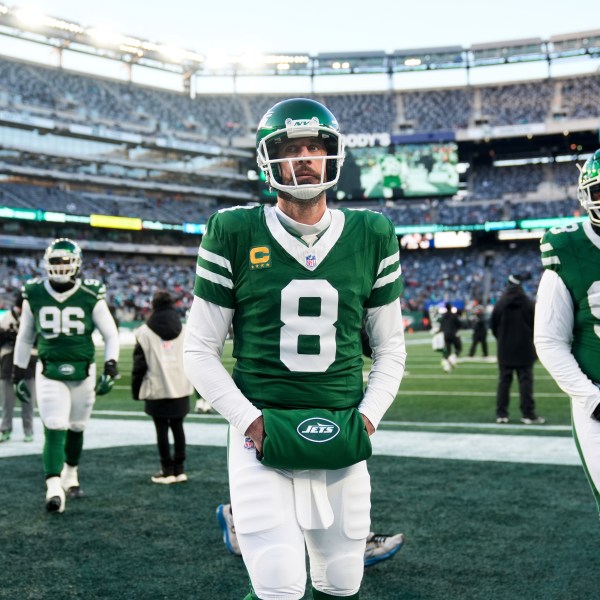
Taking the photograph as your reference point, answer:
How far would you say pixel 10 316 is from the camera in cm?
898

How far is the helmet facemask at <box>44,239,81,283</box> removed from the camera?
5547mm

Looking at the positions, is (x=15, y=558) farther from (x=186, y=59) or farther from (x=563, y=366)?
(x=186, y=59)

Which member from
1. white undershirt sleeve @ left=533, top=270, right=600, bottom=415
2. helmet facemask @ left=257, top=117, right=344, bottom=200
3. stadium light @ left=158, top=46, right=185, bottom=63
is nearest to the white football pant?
helmet facemask @ left=257, top=117, right=344, bottom=200

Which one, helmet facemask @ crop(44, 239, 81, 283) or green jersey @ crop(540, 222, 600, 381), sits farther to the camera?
helmet facemask @ crop(44, 239, 81, 283)

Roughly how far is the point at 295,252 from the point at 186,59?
165ft

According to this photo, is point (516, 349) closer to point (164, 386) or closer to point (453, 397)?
point (453, 397)

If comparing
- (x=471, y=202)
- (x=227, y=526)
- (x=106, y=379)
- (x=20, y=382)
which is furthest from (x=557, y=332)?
(x=471, y=202)

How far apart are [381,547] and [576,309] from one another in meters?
1.81

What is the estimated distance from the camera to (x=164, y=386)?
6.40 metres

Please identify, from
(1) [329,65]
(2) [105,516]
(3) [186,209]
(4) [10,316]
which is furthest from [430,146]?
(2) [105,516]

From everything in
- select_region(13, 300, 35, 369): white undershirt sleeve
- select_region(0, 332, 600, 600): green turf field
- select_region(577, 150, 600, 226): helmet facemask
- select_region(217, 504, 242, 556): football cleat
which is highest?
select_region(577, 150, 600, 226): helmet facemask

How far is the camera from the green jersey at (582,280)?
10.2ft

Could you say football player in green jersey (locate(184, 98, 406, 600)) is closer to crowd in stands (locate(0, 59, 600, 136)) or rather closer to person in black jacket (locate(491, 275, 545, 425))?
person in black jacket (locate(491, 275, 545, 425))

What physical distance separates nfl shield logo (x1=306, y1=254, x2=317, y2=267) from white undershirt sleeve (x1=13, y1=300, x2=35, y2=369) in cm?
380
